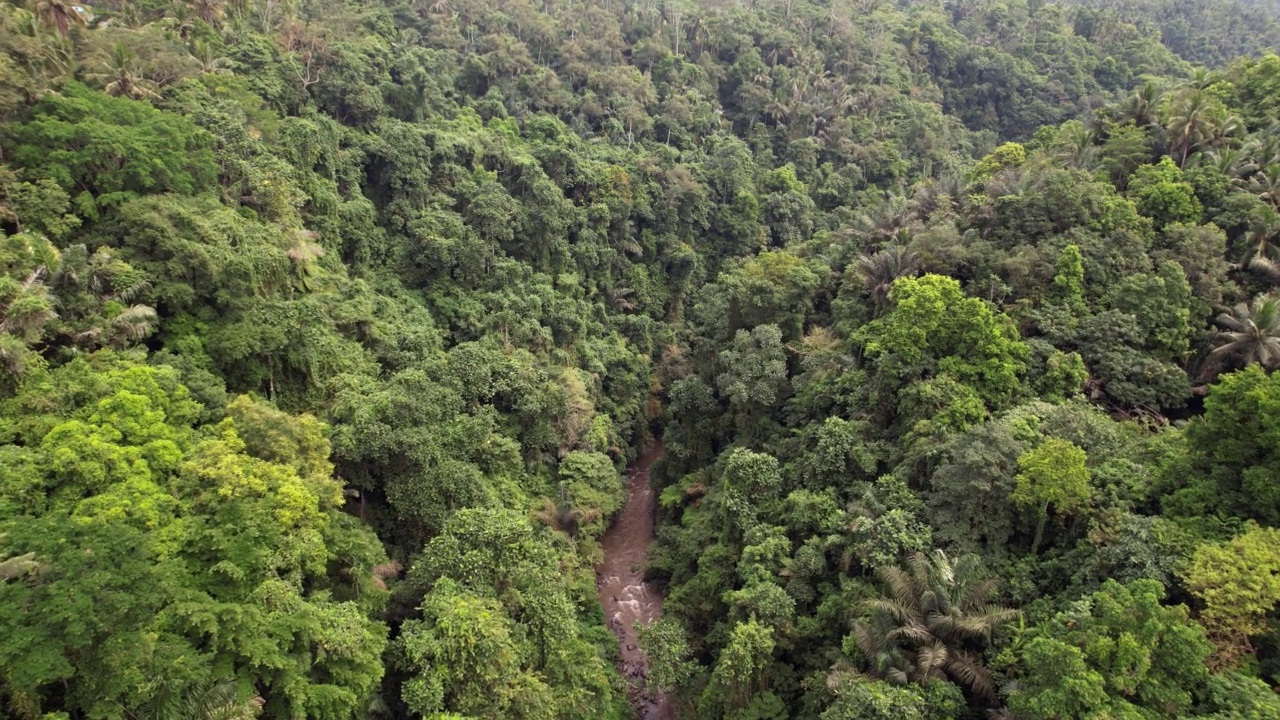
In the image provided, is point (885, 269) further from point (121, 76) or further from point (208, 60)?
point (208, 60)

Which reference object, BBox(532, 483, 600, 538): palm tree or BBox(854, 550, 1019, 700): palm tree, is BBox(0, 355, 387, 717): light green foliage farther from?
BBox(854, 550, 1019, 700): palm tree

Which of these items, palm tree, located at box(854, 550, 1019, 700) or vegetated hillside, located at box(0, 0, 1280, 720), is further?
palm tree, located at box(854, 550, 1019, 700)

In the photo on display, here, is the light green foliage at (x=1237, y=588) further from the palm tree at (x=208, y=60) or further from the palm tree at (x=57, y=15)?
the palm tree at (x=208, y=60)

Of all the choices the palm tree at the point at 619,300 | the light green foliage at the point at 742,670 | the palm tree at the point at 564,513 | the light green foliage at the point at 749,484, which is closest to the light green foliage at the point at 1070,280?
the light green foliage at the point at 749,484

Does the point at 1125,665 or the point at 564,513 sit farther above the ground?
the point at 1125,665

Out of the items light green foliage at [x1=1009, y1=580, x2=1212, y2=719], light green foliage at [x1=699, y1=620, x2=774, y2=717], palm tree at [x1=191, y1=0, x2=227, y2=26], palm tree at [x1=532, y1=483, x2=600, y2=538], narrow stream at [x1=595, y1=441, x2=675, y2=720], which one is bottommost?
narrow stream at [x1=595, y1=441, x2=675, y2=720]

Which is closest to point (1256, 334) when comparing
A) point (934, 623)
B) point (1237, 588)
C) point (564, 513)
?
point (1237, 588)

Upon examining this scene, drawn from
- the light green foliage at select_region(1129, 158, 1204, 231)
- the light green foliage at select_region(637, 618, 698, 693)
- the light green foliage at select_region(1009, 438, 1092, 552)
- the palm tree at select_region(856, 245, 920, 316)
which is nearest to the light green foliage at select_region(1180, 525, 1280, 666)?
the light green foliage at select_region(1009, 438, 1092, 552)
